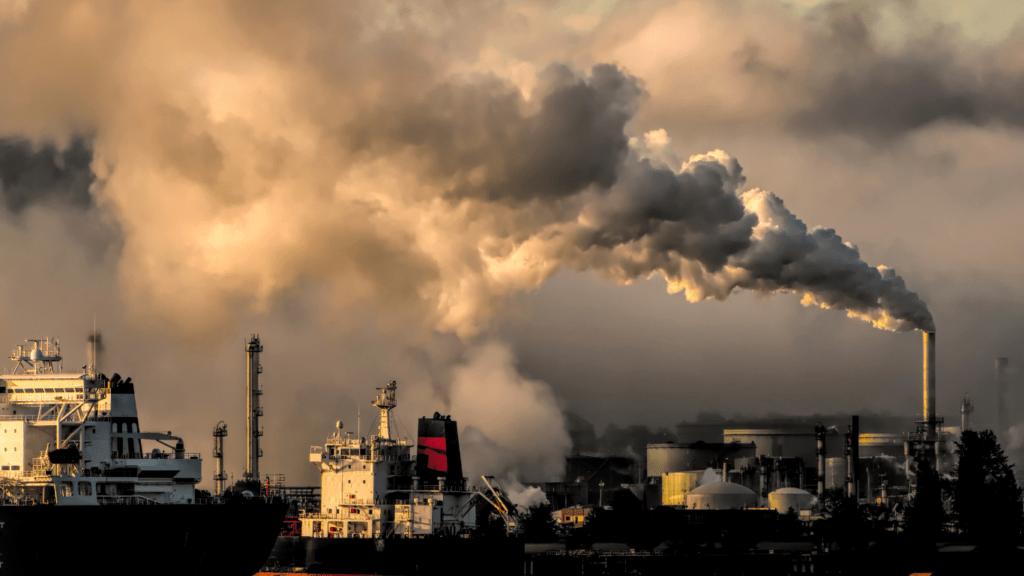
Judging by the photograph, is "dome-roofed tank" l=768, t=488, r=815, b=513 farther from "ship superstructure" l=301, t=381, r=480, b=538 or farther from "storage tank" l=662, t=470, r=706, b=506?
"ship superstructure" l=301, t=381, r=480, b=538

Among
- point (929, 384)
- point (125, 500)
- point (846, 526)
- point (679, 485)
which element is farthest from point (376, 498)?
point (679, 485)

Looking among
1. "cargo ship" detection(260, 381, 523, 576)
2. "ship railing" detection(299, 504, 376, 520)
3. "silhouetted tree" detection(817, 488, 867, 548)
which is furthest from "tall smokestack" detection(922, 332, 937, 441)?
"ship railing" detection(299, 504, 376, 520)

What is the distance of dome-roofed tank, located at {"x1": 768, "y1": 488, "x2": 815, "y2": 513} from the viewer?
→ 18075 centimetres

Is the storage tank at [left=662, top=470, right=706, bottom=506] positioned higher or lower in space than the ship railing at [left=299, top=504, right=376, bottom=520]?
lower

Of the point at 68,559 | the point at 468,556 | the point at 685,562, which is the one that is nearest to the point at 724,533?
the point at 685,562

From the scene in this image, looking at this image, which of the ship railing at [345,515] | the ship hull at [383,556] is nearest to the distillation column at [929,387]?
the ship hull at [383,556]

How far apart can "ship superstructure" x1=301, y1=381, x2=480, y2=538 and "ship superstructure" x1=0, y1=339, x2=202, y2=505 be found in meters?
27.8

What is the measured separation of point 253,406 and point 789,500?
80.1 metres

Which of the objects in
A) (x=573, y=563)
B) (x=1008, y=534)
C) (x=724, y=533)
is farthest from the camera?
(x=724, y=533)

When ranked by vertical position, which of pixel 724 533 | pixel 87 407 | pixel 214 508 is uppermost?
pixel 87 407

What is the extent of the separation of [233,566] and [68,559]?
1094 cm

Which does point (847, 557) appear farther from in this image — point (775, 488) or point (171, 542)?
point (775, 488)

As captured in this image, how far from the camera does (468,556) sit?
10475cm

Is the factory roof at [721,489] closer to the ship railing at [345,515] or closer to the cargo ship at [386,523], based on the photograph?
the cargo ship at [386,523]
